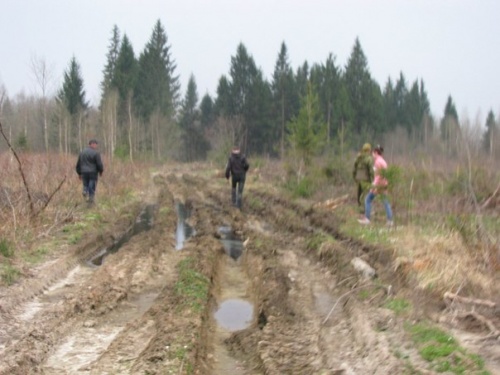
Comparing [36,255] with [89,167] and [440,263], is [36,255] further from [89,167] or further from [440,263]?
[440,263]

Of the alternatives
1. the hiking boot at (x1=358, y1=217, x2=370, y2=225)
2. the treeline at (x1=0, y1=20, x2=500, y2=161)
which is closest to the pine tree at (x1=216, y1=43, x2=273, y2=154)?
the treeline at (x1=0, y1=20, x2=500, y2=161)

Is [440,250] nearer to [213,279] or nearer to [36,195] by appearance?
[213,279]

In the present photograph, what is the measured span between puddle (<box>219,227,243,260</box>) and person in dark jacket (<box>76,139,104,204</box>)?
4.30 metres

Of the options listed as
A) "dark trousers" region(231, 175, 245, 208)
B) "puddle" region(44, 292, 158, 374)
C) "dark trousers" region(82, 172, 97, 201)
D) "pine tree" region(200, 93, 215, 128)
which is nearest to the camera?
"puddle" region(44, 292, 158, 374)

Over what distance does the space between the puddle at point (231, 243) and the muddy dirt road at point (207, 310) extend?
5 cm

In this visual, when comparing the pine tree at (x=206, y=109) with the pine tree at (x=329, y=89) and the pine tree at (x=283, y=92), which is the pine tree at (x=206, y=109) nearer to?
the pine tree at (x=283, y=92)

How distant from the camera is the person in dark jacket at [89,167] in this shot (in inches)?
587

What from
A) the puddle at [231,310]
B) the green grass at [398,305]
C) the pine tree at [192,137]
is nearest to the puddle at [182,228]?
the puddle at [231,310]

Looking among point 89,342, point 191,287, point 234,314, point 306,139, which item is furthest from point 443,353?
point 306,139

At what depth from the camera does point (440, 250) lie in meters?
8.67

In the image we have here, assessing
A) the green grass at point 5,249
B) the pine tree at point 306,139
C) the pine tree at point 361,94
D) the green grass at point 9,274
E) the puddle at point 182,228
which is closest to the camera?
the green grass at point 9,274

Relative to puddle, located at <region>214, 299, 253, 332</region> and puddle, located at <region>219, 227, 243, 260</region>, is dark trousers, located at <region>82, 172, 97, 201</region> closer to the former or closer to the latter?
puddle, located at <region>219, 227, 243, 260</region>

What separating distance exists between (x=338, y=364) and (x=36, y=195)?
30.7 feet

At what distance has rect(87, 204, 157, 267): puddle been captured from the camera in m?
9.85
